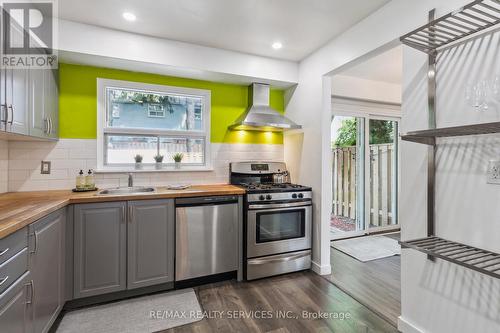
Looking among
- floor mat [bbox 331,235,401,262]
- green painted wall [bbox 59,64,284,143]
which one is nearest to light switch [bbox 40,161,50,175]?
green painted wall [bbox 59,64,284,143]

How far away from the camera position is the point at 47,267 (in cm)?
171

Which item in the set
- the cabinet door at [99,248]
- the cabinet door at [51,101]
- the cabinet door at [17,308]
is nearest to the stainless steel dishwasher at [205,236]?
the cabinet door at [99,248]

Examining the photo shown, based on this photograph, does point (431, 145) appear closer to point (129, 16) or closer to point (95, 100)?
point (129, 16)

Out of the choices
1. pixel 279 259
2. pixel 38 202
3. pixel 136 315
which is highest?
pixel 38 202

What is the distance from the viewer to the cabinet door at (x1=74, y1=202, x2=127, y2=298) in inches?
83.8

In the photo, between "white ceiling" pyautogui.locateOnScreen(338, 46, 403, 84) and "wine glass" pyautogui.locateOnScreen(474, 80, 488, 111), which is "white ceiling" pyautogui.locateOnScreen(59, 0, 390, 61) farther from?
"wine glass" pyautogui.locateOnScreen(474, 80, 488, 111)

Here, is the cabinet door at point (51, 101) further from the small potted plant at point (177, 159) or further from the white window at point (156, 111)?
the small potted plant at point (177, 159)

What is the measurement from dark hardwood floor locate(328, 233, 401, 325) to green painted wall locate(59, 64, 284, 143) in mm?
2062

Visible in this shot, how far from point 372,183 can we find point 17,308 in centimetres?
466

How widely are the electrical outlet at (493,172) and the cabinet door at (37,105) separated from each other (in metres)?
3.28

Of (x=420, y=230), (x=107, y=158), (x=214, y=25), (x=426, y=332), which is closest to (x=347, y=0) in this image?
(x=214, y=25)

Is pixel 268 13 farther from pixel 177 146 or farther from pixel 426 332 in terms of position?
pixel 426 332

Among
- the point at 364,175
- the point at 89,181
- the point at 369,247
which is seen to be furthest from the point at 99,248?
the point at 364,175

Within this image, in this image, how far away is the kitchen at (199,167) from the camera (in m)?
1.62
